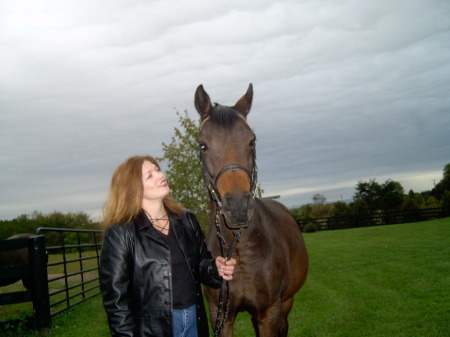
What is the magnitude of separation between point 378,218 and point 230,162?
3186 centimetres

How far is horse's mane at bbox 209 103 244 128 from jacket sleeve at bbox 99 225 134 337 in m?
1.14

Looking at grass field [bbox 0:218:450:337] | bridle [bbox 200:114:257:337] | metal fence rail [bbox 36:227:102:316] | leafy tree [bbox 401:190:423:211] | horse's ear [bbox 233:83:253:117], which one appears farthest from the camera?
leafy tree [bbox 401:190:423:211]

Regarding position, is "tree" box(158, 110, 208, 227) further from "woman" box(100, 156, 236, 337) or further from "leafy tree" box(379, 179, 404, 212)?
"leafy tree" box(379, 179, 404, 212)

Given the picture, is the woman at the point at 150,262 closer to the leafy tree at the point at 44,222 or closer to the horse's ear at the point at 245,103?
the horse's ear at the point at 245,103

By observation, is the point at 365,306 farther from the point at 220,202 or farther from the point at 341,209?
the point at 341,209

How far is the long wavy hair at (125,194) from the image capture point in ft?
7.30

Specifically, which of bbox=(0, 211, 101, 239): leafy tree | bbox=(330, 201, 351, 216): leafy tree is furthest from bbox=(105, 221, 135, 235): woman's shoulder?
bbox=(330, 201, 351, 216): leafy tree

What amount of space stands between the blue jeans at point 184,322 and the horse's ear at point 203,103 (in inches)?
65.0

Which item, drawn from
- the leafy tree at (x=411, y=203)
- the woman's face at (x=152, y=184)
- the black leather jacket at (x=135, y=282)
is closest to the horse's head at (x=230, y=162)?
the woman's face at (x=152, y=184)

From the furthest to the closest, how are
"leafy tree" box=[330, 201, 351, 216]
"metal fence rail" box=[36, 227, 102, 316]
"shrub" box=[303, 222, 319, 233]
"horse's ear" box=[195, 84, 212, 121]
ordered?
"leafy tree" box=[330, 201, 351, 216]
"shrub" box=[303, 222, 319, 233]
"metal fence rail" box=[36, 227, 102, 316]
"horse's ear" box=[195, 84, 212, 121]

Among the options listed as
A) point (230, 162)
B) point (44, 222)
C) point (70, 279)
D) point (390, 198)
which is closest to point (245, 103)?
point (230, 162)

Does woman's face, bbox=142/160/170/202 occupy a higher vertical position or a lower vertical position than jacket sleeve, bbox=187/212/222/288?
higher

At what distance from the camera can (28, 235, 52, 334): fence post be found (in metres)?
5.28

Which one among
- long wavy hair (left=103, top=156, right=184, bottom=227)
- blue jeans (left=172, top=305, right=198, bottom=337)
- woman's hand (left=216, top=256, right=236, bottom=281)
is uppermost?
long wavy hair (left=103, top=156, right=184, bottom=227)
